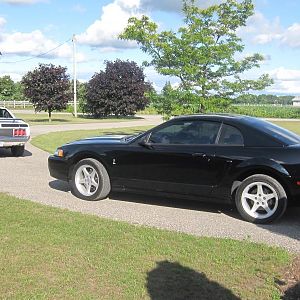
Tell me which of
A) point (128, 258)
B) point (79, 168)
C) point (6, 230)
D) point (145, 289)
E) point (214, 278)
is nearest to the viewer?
point (145, 289)

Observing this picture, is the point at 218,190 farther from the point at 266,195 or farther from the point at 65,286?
the point at 65,286

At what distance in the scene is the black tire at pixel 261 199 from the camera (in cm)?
633

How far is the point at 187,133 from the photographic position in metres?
7.09

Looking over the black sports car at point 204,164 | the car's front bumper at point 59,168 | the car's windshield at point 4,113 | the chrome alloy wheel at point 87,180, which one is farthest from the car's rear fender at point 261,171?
the car's windshield at point 4,113

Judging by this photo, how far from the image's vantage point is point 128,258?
474 cm

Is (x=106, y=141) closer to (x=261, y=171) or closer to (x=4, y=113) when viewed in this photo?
(x=261, y=171)

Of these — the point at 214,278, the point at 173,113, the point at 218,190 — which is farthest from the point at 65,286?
the point at 173,113

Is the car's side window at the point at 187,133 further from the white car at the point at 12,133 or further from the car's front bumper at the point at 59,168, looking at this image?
the white car at the point at 12,133

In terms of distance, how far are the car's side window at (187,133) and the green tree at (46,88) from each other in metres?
29.6

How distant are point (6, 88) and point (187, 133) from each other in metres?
→ 81.7

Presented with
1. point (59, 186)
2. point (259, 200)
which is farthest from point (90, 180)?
point (259, 200)

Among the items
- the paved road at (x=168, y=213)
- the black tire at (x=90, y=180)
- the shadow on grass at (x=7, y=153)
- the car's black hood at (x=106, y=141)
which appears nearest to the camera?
the paved road at (x=168, y=213)

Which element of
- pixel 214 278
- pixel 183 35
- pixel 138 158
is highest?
pixel 183 35

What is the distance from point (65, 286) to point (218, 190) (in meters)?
3.20
